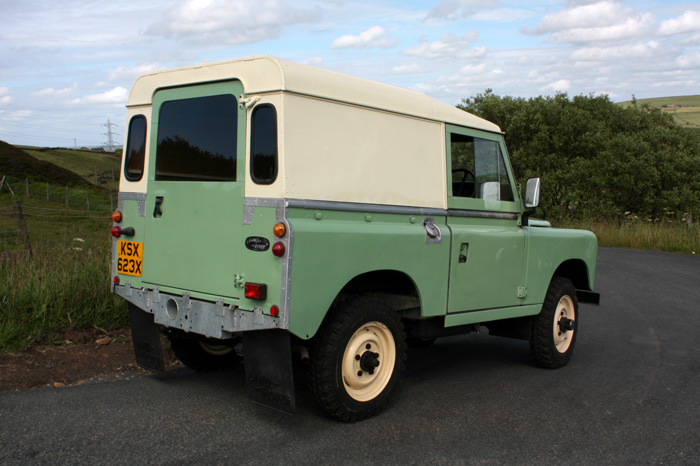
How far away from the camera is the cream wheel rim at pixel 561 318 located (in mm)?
6648

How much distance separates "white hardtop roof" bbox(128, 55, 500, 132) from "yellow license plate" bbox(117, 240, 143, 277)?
1118mm

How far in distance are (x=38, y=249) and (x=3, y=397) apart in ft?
13.0

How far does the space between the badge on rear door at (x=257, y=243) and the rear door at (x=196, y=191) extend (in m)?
0.10

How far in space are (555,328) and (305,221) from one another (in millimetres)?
3475

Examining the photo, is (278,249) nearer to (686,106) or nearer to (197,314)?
(197,314)

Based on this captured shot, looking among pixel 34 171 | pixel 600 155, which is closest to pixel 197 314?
pixel 600 155

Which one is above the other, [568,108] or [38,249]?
[568,108]

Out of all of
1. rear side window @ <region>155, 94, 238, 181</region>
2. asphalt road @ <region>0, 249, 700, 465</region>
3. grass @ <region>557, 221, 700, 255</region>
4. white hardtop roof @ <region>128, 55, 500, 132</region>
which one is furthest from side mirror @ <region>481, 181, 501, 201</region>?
grass @ <region>557, 221, 700, 255</region>

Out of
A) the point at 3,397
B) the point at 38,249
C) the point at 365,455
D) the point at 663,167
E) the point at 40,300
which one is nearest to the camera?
the point at 365,455

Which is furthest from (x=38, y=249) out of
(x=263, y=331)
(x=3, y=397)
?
(x=263, y=331)

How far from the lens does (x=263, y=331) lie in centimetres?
436

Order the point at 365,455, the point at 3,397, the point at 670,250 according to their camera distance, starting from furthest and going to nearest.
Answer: the point at 670,250
the point at 3,397
the point at 365,455

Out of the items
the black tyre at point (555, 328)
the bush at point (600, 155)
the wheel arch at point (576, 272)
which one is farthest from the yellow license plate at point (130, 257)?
the bush at point (600, 155)

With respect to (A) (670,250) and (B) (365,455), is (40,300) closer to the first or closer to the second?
(B) (365,455)
